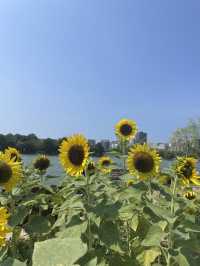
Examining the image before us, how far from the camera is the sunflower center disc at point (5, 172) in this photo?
3801mm

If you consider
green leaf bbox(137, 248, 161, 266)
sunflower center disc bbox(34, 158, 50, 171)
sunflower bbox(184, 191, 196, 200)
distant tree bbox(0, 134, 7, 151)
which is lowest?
green leaf bbox(137, 248, 161, 266)

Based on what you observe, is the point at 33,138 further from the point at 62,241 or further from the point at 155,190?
the point at 62,241

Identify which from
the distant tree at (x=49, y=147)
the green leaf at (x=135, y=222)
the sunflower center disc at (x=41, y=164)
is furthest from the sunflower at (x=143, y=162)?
the distant tree at (x=49, y=147)

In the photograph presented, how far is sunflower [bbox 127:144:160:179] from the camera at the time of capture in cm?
413

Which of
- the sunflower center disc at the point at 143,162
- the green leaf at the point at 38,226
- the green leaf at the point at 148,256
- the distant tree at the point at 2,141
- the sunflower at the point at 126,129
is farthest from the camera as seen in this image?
the distant tree at the point at 2,141

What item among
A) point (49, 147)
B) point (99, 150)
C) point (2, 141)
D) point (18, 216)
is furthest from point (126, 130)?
point (18, 216)

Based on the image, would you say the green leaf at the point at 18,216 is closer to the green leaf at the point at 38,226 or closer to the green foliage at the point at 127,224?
the green foliage at the point at 127,224

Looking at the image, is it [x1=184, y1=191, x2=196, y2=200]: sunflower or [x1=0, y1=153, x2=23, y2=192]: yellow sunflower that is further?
[x1=184, y1=191, x2=196, y2=200]: sunflower

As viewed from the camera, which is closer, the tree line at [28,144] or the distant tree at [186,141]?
the distant tree at [186,141]

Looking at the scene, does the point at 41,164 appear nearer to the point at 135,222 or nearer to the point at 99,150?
the point at 99,150

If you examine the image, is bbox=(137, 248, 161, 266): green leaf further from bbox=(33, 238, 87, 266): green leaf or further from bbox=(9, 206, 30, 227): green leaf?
bbox=(33, 238, 87, 266): green leaf

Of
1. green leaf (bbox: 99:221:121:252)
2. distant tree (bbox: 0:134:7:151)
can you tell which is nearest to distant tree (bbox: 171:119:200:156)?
green leaf (bbox: 99:221:121:252)

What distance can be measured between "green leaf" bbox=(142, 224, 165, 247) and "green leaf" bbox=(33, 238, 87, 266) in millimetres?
2287

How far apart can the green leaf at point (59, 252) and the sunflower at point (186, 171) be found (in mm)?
3050
